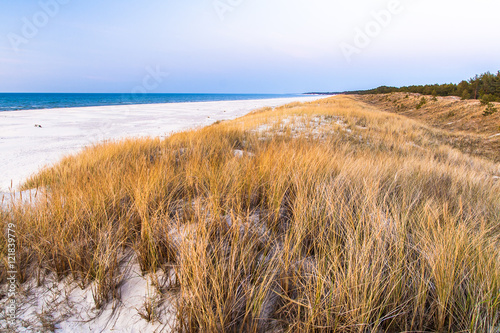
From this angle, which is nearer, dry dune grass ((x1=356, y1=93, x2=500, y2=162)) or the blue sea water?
dry dune grass ((x1=356, y1=93, x2=500, y2=162))

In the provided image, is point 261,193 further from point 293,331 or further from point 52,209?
point 52,209

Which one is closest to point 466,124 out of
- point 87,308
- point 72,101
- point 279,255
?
point 279,255

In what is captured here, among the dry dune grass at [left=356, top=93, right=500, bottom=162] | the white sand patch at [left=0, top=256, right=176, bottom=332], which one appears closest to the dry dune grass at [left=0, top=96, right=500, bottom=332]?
the white sand patch at [left=0, top=256, right=176, bottom=332]

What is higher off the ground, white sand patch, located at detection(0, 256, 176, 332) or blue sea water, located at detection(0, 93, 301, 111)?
blue sea water, located at detection(0, 93, 301, 111)

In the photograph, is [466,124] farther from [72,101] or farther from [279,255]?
[72,101]

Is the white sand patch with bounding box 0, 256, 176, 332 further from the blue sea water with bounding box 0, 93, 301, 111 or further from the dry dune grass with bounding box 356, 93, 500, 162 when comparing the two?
the blue sea water with bounding box 0, 93, 301, 111

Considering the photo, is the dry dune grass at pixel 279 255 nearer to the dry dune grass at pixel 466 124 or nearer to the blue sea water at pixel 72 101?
the dry dune grass at pixel 466 124

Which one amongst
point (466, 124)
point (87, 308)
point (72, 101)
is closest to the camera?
point (87, 308)

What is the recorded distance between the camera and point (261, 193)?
2.11 metres

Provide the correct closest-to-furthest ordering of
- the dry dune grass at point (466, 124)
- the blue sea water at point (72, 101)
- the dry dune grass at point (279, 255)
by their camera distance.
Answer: the dry dune grass at point (279, 255) < the dry dune grass at point (466, 124) < the blue sea water at point (72, 101)

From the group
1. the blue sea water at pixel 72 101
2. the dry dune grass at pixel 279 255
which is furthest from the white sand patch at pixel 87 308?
the blue sea water at pixel 72 101

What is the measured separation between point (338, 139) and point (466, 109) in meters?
14.2

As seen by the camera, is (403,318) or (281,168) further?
(281,168)

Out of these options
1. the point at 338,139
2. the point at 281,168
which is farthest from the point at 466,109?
A: the point at 281,168
